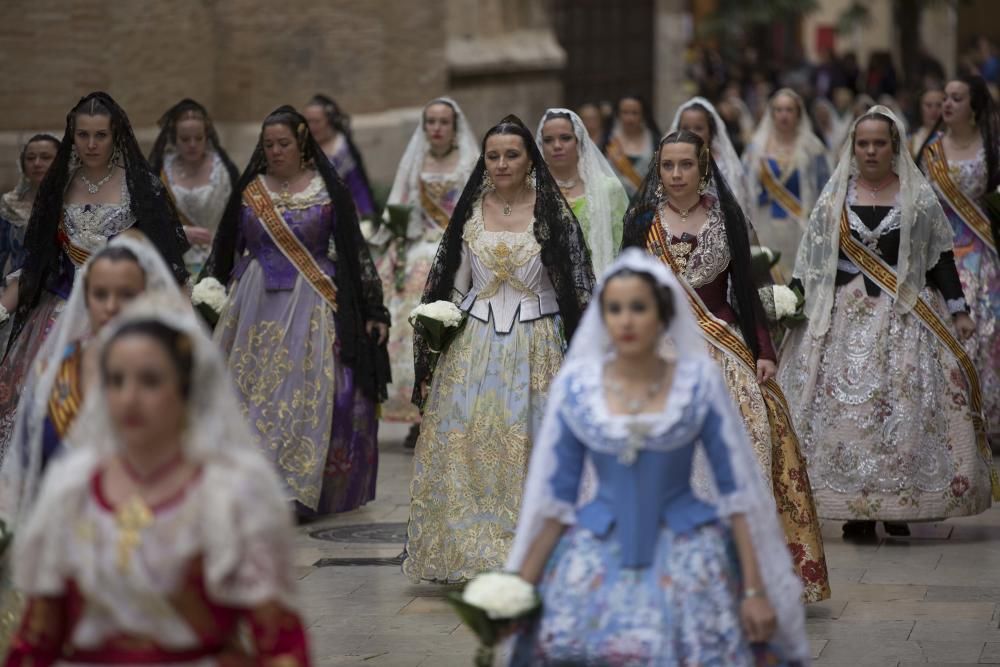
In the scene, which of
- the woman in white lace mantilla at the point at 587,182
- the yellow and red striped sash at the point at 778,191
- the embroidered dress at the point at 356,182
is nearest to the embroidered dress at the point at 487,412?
the woman in white lace mantilla at the point at 587,182

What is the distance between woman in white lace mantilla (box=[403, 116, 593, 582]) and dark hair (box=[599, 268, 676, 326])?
281 cm

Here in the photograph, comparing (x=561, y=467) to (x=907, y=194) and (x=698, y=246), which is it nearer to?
(x=698, y=246)

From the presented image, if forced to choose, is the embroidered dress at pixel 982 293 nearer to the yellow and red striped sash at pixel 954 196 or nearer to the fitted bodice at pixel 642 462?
the yellow and red striped sash at pixel 954 196

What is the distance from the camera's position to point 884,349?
9.93 metres

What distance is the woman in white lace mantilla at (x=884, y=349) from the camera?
9.83 metres

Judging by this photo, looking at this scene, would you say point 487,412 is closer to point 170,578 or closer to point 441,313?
point 441,313

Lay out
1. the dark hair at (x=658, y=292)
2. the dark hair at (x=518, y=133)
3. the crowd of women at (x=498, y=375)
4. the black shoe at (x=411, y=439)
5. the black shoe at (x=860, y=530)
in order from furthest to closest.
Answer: the black shoe at (x=411, y=439) < the black shoe at (x=860, y=530) < the dark hair at (x=518, y=133) < the dark hair at (x=658, y=292) < the crowd of women at (x=498, y=375)

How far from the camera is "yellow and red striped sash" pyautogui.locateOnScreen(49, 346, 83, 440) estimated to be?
19.4 ft

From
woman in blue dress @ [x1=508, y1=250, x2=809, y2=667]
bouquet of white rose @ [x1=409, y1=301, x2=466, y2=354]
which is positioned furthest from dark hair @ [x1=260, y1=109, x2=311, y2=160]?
woman in blue dress @ [x1=508, y1=250, x2=809, y2=667]

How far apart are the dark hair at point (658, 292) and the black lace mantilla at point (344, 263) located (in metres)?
4.78

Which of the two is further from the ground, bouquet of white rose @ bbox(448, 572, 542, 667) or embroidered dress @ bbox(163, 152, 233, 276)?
embroidered dress @ bbox(163, 152, 233, 276)

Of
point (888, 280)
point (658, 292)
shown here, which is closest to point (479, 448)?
point (888, 280)

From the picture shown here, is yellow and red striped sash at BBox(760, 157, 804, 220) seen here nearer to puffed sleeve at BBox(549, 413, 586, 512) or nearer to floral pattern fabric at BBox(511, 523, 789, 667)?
puffed sleeve at BBox(549, 413, 586, 512)

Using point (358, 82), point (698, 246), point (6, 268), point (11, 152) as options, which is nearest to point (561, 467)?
point (698, 246)
